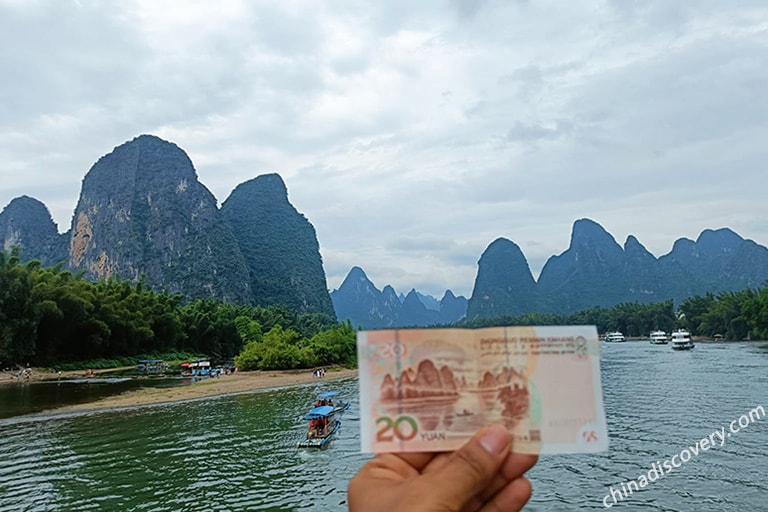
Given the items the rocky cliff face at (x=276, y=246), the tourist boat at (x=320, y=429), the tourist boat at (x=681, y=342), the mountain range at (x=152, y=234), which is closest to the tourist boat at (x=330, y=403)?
the tourist boat at (x=320, y=429)

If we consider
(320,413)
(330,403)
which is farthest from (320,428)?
(330,403)

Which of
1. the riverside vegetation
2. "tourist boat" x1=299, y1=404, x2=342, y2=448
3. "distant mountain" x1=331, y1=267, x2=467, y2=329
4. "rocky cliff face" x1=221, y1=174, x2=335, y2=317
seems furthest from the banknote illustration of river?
"distant mountain" x1=331, y1=267, x2=467, y2=329

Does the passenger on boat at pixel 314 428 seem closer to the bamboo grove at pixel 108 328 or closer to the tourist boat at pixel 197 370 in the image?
the tourist boat at pixel 197 370

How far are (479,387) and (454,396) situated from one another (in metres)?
0.06

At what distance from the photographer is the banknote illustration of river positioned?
4.34 ft

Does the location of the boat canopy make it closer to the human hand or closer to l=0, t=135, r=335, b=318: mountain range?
the human hand

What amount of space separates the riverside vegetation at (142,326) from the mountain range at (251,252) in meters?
16.0

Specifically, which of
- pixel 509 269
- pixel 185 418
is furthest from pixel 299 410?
pixel 509 269

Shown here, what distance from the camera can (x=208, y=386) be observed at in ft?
93.7

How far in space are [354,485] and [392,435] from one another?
0.59 ft

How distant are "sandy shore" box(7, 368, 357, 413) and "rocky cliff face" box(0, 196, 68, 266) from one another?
238 ft

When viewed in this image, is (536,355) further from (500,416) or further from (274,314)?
(274,314)

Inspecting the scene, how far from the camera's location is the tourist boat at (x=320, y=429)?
1514cm

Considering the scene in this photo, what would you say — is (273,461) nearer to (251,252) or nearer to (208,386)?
(208,386)
